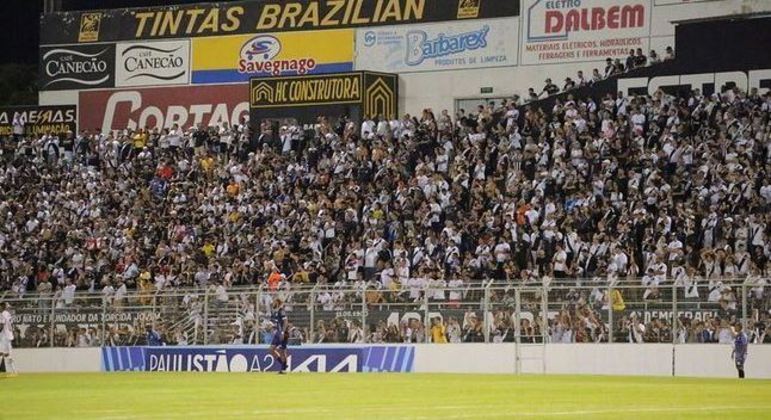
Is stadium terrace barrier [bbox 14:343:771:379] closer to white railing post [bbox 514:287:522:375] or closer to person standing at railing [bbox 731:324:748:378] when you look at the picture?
white railing post [bbox 514:287:522:375]

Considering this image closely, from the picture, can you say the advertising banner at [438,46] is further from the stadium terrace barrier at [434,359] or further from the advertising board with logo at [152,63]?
the stadium terrace barrier at [434,359]

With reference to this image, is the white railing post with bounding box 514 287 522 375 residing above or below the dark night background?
below

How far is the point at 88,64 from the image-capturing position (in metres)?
70.7

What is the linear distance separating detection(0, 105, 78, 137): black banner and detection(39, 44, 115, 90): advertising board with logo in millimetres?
1465

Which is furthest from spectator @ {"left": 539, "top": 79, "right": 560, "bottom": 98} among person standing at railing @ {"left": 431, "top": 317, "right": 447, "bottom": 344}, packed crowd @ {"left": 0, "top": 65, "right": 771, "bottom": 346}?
person standing at railing @ {"left": 431, "top": 317, "right": 447, "bottom": 344}

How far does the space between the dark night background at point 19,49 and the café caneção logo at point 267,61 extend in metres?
26.8

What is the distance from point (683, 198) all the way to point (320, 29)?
23.9 meters

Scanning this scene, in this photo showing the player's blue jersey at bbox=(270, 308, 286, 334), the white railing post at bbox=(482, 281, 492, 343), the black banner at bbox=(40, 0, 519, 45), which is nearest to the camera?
the player's blue jersey at bbox=(270, 308, 286, 334)

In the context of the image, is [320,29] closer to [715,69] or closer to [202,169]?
[202,169]

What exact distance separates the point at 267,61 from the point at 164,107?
216 inches

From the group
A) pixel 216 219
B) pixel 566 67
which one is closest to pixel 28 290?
pixel 216 219

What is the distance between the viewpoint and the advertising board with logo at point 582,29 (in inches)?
2251

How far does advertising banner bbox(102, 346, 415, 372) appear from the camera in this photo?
144 feet

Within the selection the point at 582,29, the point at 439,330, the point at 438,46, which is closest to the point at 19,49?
the point at 438,46
